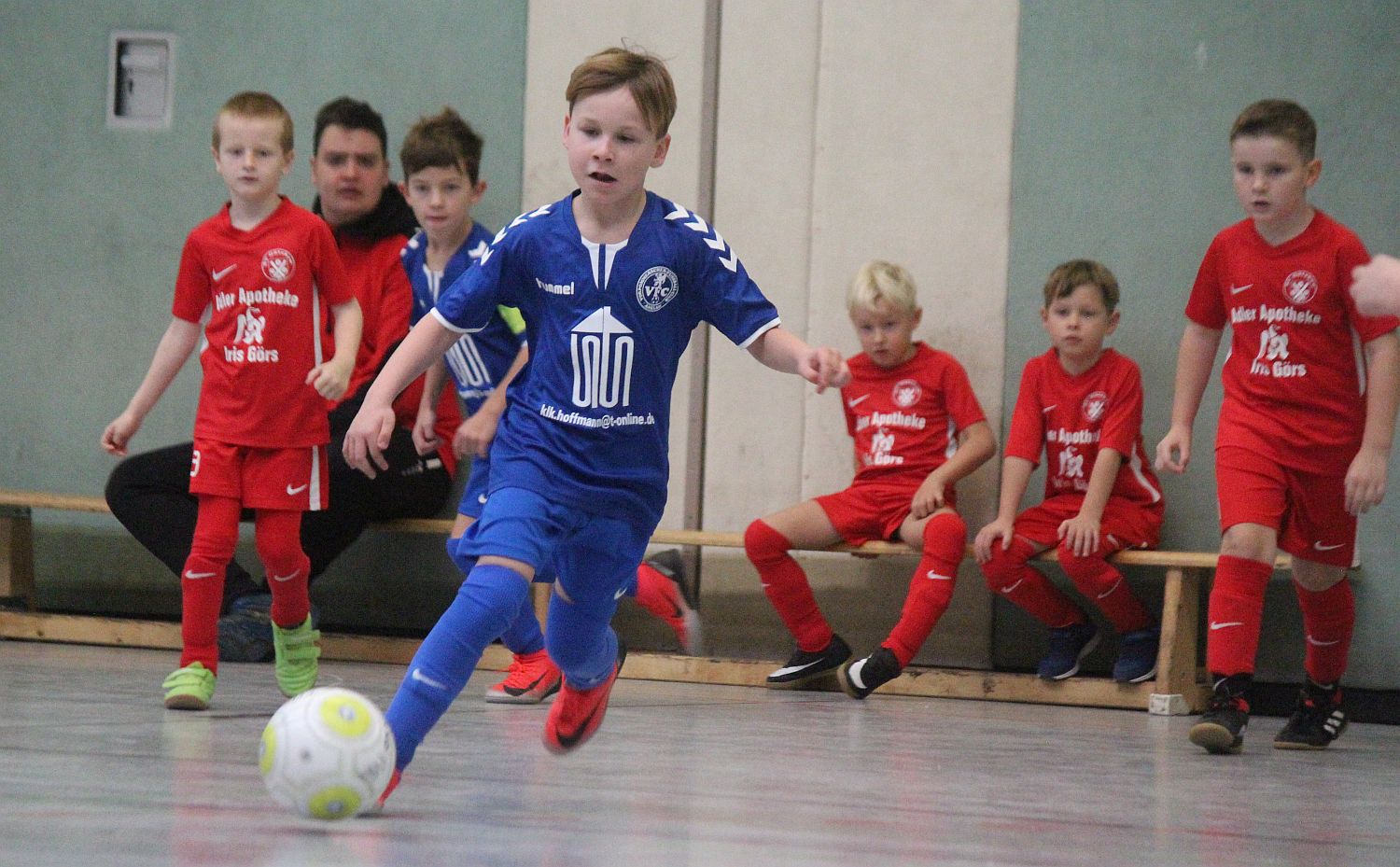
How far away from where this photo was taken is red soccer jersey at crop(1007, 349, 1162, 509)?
5.54 metres

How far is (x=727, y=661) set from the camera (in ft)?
18.9

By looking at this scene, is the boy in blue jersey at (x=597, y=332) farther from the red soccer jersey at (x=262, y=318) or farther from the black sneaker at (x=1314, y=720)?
the black sneaker at (x=1314, y=720)

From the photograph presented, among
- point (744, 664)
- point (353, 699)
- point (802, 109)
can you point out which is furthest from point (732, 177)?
point (353, 699)

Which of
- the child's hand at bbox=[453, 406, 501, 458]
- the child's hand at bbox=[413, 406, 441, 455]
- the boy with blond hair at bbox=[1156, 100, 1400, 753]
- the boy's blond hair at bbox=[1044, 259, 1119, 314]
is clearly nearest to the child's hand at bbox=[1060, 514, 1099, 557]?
the boy's blond hair at bbox=[1044, 259, 1119, 314]

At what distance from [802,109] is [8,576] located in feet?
12.0

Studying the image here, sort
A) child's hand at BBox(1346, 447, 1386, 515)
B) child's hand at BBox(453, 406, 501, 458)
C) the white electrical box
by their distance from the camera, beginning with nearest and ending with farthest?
child's hand at BBox(1346, 447, 1386, 515), child's hand at BBox(453, 406, 501, 458), the white electrical box

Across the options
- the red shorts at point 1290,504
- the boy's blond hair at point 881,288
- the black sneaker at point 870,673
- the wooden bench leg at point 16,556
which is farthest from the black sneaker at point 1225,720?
the wooden bench leg at point 16,556

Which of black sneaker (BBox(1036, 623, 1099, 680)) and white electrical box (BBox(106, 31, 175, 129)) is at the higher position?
white electrical box (BBox(106, 31, 175, 129))

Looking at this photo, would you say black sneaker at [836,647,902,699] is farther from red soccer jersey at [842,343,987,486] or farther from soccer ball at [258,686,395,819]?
soccer ball at [258,686,395,819]

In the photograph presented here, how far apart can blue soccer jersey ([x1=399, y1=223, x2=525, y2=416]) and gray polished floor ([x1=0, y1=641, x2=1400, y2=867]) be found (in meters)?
1.15

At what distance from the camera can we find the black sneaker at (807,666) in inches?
218

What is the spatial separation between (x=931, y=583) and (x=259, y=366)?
2.31 meters

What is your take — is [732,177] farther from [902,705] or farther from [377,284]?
[902,705]

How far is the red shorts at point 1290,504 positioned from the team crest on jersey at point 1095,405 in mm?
1257
